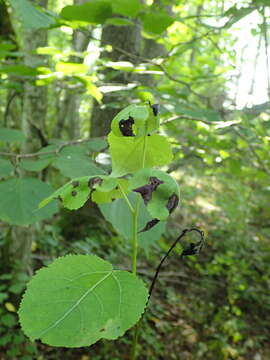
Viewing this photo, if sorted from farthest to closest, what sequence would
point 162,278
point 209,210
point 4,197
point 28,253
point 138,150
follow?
point 209,210
point 162,278
point 28,253
point 4,197
point 138,150

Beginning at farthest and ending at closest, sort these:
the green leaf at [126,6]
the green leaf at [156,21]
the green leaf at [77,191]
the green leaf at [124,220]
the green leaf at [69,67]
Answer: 1. the green leaf at [69,67]
2. the green leaf at [156,21]
3. the green leaf at [126,6]
4. the green leaf at [124,220]
5. the green leaf at [77,191]

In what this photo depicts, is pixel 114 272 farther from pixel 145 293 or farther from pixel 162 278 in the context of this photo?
pixel 162 278

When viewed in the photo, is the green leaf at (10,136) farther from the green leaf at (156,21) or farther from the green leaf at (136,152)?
the green leaf at (136,152)

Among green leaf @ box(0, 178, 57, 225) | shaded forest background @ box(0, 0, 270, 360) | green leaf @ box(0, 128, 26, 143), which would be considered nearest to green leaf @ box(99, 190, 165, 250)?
shaded forest background @ box(0, 0, 270, 360)

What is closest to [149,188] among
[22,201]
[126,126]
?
[126,126]

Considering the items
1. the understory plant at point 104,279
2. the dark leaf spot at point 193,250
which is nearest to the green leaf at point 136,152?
→ the understory plant at point 104,279

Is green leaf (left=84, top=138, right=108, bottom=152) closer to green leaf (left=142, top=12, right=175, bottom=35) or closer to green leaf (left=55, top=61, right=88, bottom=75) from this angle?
green leaf (left=55, top=61, right=88, bottom=75)

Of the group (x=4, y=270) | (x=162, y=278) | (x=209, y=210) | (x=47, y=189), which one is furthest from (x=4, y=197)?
(x=209, y=210)
